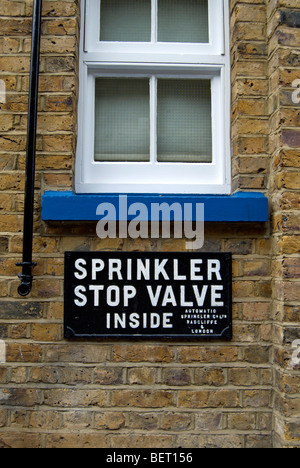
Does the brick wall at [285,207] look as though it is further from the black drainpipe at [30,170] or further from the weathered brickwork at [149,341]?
the black drainpipe at [30,170]

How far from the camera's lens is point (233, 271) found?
6.56 feet

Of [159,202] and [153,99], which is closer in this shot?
[159,202]

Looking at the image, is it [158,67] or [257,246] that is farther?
[158,67]

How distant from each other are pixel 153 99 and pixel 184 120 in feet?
0.66

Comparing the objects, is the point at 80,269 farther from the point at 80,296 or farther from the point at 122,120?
the point at 122,120

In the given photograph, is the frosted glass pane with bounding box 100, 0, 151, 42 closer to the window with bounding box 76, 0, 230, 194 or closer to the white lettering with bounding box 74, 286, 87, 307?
the window with bounding box 76, 0, 230, 194

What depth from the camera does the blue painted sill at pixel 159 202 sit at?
194 cm

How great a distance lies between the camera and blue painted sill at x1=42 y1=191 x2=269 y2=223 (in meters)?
1.94

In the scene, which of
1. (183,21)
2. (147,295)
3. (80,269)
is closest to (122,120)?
(183,21)

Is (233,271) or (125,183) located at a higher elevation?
(125,183)

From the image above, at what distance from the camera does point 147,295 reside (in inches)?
77.4

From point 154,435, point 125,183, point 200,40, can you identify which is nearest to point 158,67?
point 200,40

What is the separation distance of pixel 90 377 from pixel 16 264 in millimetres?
645

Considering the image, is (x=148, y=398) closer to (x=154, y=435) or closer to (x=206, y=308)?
(x=154, y=435)
